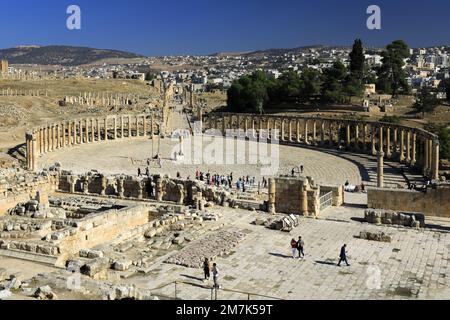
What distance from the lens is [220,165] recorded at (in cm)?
4747

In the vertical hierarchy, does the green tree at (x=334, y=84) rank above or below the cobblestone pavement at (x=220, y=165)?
above

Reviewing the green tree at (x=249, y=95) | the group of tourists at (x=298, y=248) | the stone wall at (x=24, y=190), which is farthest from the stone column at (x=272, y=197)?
the green tree at (x=249, y=95)

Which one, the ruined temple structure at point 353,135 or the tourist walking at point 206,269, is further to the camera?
the ruined temple structure at point 353,135

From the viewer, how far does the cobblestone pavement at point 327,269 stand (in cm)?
1784

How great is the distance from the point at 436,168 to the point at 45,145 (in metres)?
35.2

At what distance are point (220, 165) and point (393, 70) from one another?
5352cm

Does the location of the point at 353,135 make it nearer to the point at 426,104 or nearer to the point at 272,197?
the point at 426,104

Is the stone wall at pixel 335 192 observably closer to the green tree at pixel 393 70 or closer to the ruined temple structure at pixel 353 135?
the ruined temple structure at pixel 353 135

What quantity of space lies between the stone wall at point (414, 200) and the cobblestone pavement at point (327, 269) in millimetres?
3014

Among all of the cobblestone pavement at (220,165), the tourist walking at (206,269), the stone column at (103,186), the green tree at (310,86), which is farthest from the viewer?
the green tree at (310,86)

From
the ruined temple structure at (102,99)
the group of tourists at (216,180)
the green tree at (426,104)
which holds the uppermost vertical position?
the ruined temple structure at (102,99)

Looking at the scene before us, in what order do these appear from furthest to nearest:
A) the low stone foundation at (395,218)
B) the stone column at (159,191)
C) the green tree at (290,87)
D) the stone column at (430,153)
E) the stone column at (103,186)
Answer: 1. the green tree at (290,87)
2. the stone column at (430,153)
3. the stone column at (103,186)
4. the stone column at (159,191)
5. the low stone foundation at (395,218)

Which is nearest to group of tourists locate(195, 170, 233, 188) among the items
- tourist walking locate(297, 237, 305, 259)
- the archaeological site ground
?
the archaeological site ground
